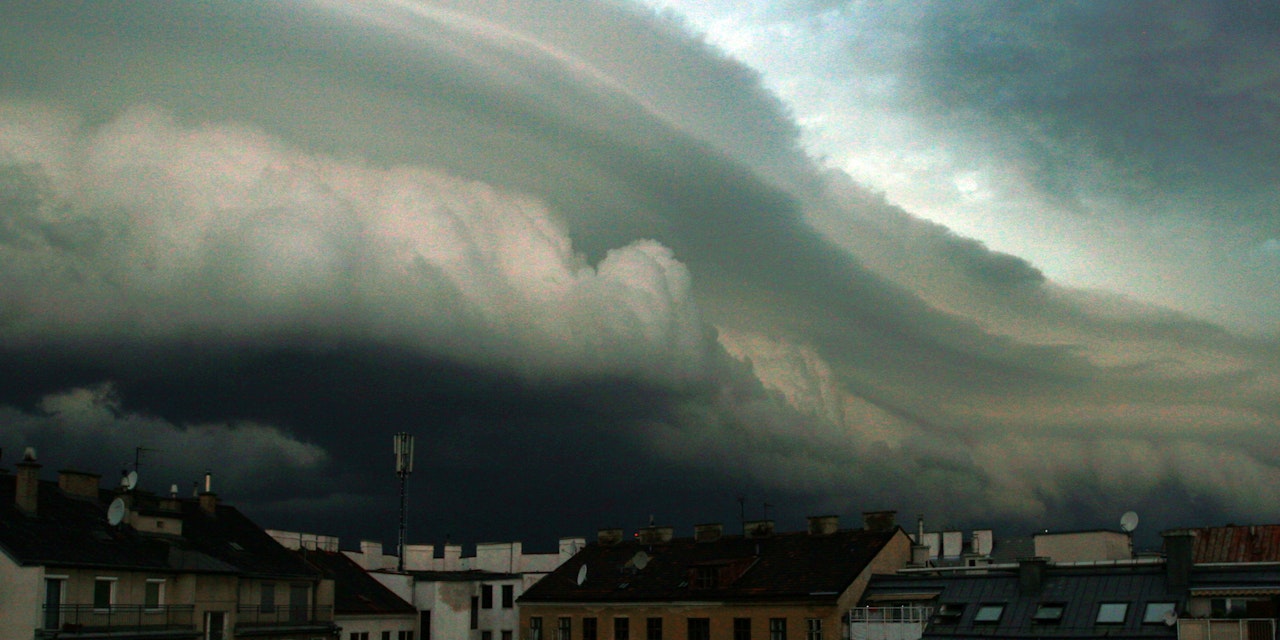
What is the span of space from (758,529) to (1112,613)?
2691 cm

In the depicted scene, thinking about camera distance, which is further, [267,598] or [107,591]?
[267,598]

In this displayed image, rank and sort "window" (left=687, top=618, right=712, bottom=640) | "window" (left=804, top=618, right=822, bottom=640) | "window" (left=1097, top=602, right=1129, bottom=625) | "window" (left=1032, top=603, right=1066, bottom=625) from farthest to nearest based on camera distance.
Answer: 1. "window" (left=687, top=618, right=712, bottom=640)
2. "window" (left=804, top=618, right=822, bottom=640)
3. "window" (left=1032, top=603, right=1066, bottom=625)
4. "window" (left=1097, top=602, right=1129, bottom=625)

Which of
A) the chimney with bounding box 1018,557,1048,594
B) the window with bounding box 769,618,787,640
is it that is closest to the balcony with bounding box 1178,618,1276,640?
the chimney with bounding box 1018,557,1048,594

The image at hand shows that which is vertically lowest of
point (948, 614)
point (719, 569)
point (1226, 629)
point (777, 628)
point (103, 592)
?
point (777, 628)

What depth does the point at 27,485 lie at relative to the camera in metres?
60.1

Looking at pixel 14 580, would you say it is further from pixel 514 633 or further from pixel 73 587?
pixel 514 633

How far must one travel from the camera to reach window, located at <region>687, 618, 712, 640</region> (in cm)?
7494

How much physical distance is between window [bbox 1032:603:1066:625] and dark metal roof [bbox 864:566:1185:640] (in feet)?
0.33

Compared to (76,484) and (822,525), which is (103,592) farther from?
(822,525)

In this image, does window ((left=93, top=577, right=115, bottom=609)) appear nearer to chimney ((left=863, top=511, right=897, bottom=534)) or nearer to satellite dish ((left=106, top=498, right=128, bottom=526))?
satellite dish ((left=106, top=498, right=128, bottom=526))

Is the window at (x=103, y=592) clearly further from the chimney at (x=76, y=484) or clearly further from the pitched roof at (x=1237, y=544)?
the pitched roof at (x=1237, y=544)

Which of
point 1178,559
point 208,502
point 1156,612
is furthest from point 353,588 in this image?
point 1178,559

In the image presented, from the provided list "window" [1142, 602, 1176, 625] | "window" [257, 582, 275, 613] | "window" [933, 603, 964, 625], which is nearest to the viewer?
"window" [1142, 602, 1176, 625]

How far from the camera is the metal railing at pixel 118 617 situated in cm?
5588
